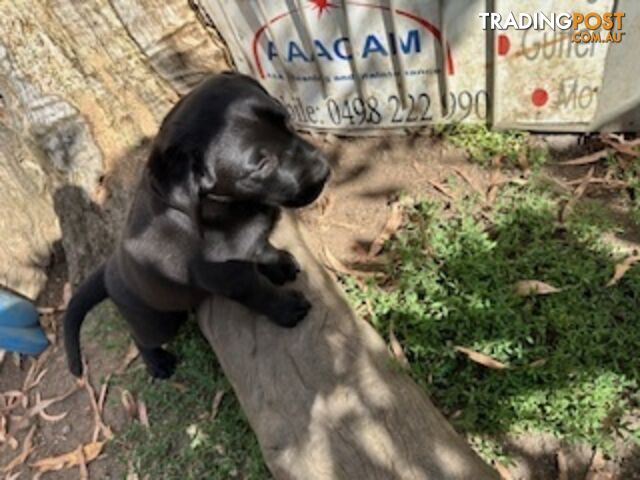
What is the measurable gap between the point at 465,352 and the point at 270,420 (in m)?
1.07

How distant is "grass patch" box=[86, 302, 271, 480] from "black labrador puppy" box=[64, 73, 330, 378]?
0.35 metres

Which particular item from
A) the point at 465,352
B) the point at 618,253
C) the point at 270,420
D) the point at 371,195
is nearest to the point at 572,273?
the point at 618,253

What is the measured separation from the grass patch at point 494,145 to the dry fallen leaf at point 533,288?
0.83 metres

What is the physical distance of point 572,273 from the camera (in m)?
3.33

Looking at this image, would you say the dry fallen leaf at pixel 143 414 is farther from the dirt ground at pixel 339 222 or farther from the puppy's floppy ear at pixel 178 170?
the puppy's floppy ear at pixel 178 170

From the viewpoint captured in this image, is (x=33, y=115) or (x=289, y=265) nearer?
(x=289, y=265)

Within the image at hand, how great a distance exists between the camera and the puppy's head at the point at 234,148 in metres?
2.51

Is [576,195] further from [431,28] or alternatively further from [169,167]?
[169,167]

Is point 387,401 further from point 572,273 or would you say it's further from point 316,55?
point 316,55

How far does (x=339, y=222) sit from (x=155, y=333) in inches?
51.2

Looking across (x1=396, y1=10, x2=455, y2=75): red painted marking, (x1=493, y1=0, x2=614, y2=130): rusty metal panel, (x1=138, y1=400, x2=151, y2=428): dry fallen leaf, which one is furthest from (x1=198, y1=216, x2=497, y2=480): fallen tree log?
(x1=493, y1=0, x2=614, y2=130): rusty metal panel

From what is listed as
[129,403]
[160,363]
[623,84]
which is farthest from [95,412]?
[623,84]

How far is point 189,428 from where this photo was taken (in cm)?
366

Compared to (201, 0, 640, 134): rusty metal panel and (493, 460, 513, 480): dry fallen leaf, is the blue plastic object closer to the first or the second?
(201, 0, 640, 134): rusty metal panel
